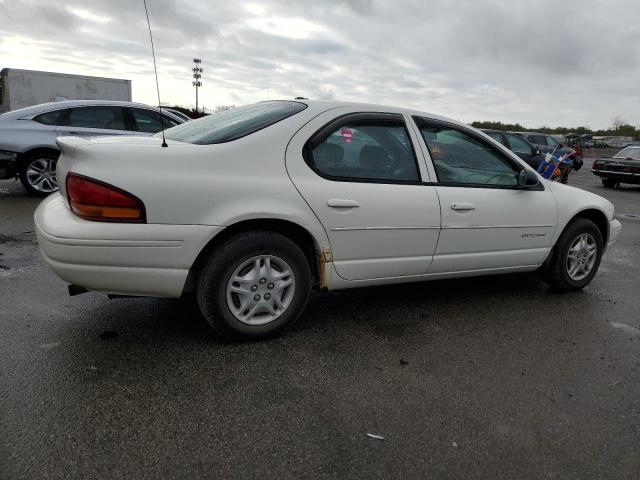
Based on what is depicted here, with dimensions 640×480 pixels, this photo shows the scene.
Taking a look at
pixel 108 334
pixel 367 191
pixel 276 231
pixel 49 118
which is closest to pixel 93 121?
pixel 49 118

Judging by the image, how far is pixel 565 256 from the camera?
4.44m

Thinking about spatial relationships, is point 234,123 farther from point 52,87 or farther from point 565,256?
point 52,87

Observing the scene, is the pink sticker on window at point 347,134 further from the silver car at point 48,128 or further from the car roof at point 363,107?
the silver car at point 48,128

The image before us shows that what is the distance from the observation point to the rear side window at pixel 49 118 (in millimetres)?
7863

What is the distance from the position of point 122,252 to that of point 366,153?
169 centimetres

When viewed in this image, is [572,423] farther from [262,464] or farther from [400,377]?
[262,464]

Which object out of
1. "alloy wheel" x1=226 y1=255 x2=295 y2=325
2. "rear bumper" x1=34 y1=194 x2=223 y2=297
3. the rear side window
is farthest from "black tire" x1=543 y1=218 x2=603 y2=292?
the rear side window

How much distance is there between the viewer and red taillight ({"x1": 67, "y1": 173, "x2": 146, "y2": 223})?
2656mm

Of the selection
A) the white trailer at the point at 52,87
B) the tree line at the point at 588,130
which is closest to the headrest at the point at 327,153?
the white trailer at the point at 52,87

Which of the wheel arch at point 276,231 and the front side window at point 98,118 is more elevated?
the front side window at point 98,118

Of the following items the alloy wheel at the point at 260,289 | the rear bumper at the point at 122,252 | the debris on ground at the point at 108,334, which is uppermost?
the rear bumper at the point at 122,252

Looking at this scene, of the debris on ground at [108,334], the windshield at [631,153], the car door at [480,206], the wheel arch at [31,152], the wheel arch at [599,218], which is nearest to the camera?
the debris on ground at [108,334]

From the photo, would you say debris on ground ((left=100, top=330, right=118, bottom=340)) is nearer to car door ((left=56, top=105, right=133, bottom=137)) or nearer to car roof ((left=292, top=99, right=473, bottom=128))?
car roof ((left=292, top=99, right=473, bottom=128))

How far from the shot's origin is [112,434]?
2217mm
